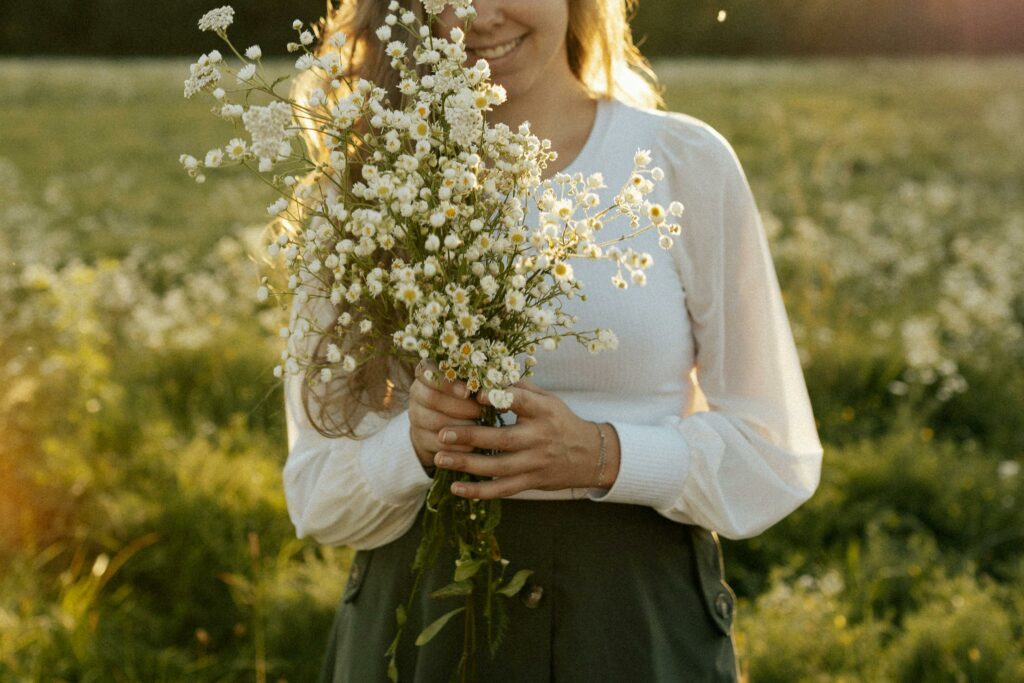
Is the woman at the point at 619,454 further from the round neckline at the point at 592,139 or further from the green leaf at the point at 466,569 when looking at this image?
the green leaf at the point at 466,569

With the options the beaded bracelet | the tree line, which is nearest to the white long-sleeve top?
the beaded bracelet

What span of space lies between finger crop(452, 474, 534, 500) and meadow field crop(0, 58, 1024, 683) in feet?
1.87

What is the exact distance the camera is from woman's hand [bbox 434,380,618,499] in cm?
177

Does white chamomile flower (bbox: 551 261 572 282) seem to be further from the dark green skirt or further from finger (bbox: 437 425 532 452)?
the dark green skirt

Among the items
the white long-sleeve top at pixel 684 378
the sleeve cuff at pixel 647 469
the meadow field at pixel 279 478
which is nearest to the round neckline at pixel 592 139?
the white long-sleeve top at pixel 684 378

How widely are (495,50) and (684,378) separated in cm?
79

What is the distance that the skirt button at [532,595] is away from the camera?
2.10 m

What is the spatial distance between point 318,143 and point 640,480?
92 centimetres

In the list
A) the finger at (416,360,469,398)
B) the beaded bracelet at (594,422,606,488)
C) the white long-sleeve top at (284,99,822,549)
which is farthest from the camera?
the white long-sleeve top at (284,99,822,549)

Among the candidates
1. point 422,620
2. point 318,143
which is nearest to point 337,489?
point 422,620

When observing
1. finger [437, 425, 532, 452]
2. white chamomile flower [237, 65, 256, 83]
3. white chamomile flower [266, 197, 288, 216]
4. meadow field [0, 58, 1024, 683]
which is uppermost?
white chamomile flower [237, 65, 256, 83]

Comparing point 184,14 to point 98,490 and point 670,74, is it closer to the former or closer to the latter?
point 670,74

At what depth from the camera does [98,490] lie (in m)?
4.66

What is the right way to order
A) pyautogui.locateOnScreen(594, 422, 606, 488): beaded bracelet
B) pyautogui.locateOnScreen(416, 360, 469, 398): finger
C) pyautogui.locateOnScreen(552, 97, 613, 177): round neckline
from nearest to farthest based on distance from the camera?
pyautogui.locateOnScreen(416, 360, 469, 398): finger
pyautogui.locateOnScreen(594, 422, 606, 488): beaded bracelet
pyautogui.locateOnScreen(552, 97, 613, 177): round neckline
